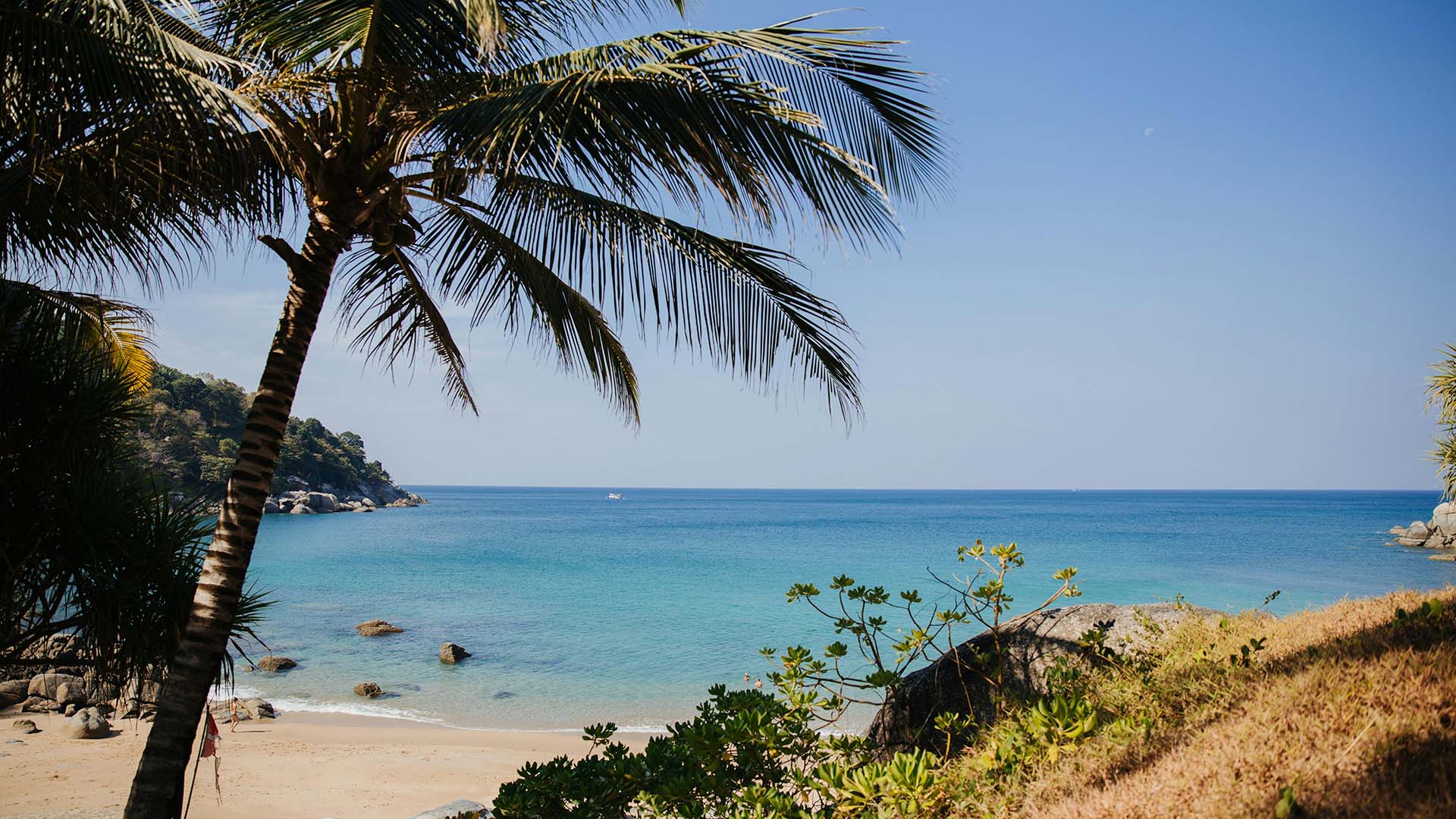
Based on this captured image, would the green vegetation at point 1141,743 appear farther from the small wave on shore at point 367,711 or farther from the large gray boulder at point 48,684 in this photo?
the large gray boulder at point 48,684

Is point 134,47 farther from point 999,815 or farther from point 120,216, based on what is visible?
point 999,815

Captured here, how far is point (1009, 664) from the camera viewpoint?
4.30 m

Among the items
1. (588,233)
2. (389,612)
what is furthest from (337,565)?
(588,233)

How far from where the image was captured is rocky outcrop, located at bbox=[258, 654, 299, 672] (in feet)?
54.6

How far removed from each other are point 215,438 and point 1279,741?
163 feet

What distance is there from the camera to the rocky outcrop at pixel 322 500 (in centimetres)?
6412

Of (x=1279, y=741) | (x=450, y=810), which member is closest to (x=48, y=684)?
(x=450, y=810)

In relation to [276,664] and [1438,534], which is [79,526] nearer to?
[276,664]

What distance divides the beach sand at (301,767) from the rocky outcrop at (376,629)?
286 inches

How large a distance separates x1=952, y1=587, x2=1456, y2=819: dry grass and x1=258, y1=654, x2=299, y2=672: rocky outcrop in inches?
707

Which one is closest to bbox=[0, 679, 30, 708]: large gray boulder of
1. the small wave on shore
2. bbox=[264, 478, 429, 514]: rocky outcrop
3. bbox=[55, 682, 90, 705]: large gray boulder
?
bbox=[55, 682, 90, 705]: large gray boulder

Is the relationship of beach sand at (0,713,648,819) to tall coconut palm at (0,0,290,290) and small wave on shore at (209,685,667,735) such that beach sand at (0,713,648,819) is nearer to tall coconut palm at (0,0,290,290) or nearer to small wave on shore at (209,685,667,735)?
small wave on shore at (209,685,667,735)

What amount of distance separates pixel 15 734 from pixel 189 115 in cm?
1261

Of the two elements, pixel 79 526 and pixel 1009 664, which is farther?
pixel 79 526
